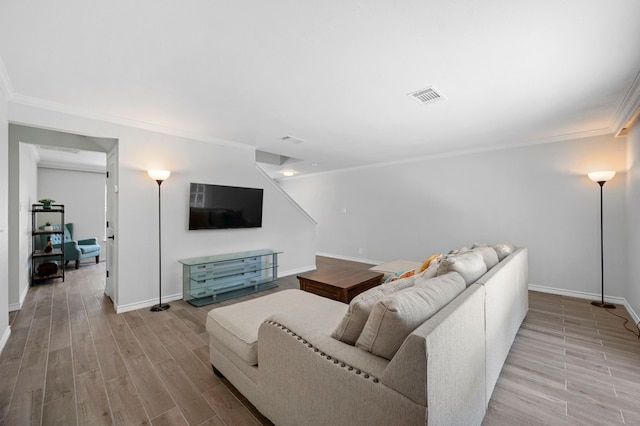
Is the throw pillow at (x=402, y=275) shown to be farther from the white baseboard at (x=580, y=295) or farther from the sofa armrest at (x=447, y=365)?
the white baseboard at (x=580, y=295)

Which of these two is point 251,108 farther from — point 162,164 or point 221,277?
point 221,277

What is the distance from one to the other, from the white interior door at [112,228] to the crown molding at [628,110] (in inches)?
221

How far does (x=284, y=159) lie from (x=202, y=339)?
4.50 m

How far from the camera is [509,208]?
4.54 meters

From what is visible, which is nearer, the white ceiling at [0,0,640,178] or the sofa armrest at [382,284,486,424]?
the sofa armrest at [382,284,486,424]

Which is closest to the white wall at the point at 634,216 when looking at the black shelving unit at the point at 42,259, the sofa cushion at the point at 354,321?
the sofa cushion at the point at 354,321

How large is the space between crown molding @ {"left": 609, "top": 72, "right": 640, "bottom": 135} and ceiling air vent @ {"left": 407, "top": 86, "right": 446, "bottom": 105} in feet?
5.24

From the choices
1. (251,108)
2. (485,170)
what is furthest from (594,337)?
(251,108)

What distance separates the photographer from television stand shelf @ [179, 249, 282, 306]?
12.1ft

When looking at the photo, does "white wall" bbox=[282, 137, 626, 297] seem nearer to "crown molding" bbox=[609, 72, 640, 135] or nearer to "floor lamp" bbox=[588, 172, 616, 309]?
"floor lamp" bbox=[588, 172, 616, 309]

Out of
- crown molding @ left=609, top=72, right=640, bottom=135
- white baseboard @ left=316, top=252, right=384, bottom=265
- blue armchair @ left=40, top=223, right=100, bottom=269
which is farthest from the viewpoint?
white baseboard @ left=316, top=252, right=384, bottom=265

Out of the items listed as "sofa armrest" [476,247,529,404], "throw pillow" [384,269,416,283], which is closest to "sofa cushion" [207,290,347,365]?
"throw pillow" [384,269,416,283]

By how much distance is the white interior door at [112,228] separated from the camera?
3443 mm

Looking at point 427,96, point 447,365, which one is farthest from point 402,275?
point 427,96
